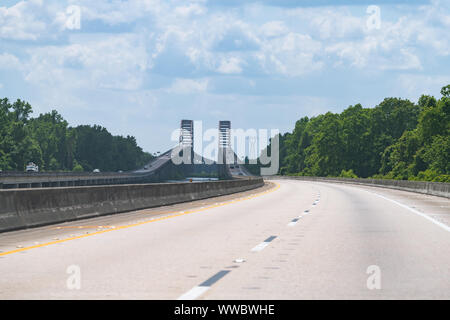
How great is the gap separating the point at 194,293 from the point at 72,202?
13.2m

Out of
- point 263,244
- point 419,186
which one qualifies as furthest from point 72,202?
point 419,186

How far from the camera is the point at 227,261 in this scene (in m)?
11.3

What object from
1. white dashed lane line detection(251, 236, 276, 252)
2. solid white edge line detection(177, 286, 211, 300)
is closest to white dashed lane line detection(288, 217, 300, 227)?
white dashed lane line detection(251, 236, 276, 252)

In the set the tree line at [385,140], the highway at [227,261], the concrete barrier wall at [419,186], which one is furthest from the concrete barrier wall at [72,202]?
the tree line at [385,140]

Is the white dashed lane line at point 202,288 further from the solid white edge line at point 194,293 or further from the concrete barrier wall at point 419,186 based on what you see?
the concrete barrier wall at point 419,186

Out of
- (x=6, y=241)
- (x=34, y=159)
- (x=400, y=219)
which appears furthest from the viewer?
(x=34, y=159)

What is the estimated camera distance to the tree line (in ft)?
356

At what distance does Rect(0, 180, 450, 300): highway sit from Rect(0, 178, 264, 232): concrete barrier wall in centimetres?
57

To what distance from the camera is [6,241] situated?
14453 mm

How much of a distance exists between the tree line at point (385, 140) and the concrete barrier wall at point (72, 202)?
7860 centimetres

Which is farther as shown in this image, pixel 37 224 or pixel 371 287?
pixel 37 224

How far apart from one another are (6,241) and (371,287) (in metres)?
8.30
